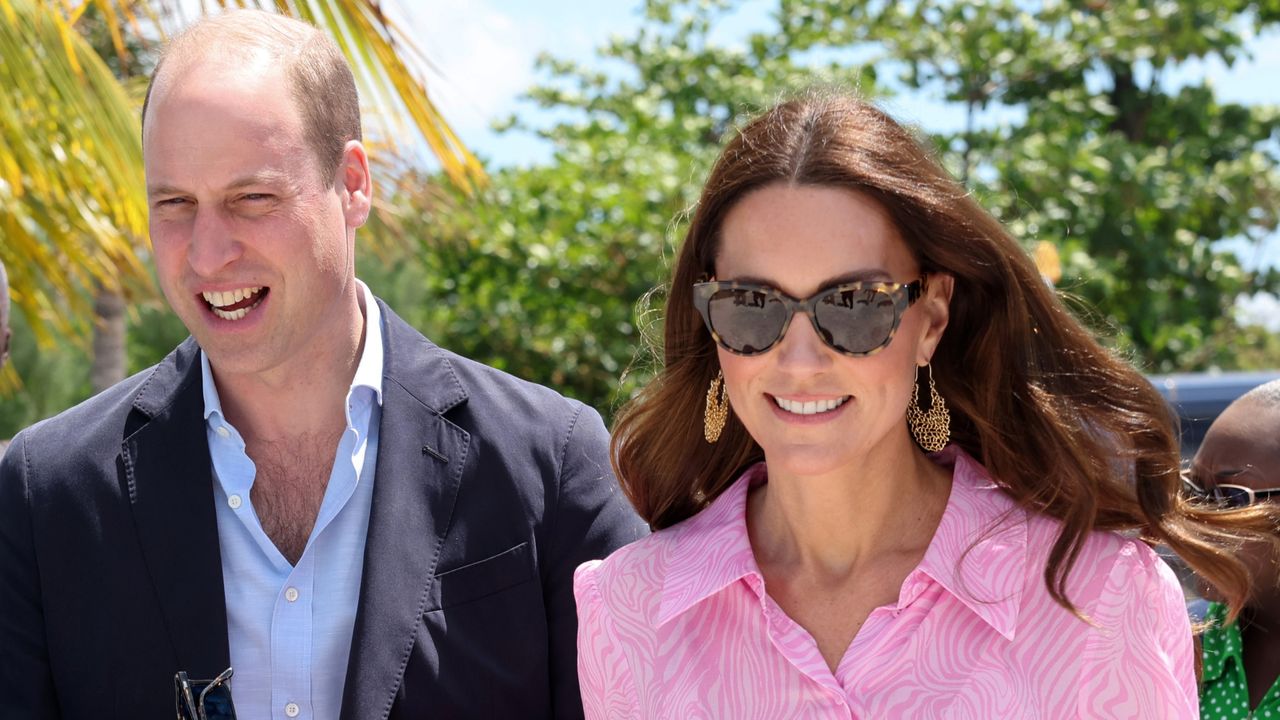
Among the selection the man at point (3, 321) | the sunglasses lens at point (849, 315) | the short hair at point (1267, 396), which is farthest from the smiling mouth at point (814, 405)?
the man at point (3, 321)

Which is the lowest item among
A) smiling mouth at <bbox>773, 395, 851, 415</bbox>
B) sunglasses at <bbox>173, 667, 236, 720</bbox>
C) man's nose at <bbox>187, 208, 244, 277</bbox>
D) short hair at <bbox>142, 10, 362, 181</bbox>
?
sunglasses at <bbox>173, 667, 236, 720</bbox>

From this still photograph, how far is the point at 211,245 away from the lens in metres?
2.39

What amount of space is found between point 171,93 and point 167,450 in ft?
2.08

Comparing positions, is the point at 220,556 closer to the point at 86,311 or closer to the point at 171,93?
the point at 171,93

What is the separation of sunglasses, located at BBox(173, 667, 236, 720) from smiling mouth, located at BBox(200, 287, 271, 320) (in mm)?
606

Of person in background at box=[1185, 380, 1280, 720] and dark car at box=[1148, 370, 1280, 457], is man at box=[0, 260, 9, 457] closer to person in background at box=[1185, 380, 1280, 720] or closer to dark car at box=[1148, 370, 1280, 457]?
person in background at box=[1185, 380, 1280, 720]

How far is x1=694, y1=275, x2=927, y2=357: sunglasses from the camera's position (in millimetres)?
2076

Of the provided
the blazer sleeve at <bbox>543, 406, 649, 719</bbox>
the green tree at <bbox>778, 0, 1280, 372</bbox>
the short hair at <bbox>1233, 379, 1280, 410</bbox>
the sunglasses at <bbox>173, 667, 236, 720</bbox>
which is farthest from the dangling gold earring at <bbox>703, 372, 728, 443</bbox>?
the green tree at <bbox>778, 0, 1280, 372</bbox>

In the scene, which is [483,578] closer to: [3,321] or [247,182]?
[247,182]

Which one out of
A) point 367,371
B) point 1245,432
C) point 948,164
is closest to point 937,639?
point 1245,432

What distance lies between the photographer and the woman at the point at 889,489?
208 centimetres

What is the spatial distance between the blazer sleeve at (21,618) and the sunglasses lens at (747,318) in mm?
1296

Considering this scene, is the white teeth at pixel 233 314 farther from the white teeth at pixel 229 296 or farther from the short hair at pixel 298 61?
the short hair at pixel 298 61

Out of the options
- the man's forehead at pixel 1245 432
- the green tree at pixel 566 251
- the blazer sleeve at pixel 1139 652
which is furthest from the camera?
the green tree at pixel 566 251
